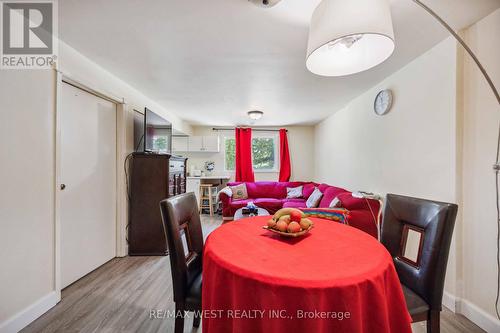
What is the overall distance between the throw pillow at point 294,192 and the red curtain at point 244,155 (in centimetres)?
102

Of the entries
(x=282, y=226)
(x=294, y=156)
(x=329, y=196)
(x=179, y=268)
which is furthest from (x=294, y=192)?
(x=179, y=268)

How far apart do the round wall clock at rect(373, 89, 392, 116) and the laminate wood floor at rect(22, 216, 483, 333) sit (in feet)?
6.84

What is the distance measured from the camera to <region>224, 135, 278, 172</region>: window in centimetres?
564

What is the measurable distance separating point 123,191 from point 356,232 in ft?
8.91

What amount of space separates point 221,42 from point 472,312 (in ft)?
9.73

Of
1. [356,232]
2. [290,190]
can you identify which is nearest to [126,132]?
[356,232]

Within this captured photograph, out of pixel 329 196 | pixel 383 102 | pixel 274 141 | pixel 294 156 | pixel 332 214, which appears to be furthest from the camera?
pixel 274 141

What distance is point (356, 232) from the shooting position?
1.24m

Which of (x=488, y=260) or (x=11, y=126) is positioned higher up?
(x=11, y=126)

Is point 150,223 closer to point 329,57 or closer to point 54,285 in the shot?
point 54,285

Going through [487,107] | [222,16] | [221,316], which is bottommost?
[221,316]

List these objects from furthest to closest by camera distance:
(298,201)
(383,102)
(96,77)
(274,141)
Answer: (274,141) < (298,201) < (383,102) < (96,77)

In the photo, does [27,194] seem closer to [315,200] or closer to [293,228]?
[293,228]

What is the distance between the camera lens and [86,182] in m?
2.26
